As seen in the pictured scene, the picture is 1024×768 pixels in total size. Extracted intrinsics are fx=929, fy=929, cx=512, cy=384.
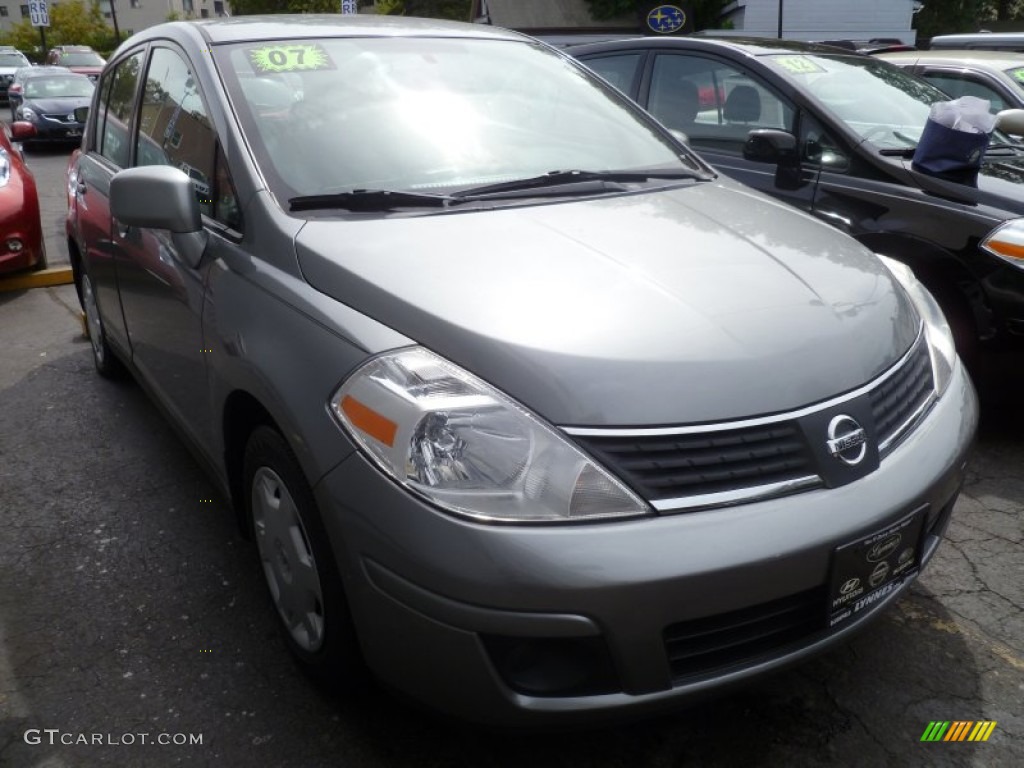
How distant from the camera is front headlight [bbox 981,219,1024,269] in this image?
3.50 m

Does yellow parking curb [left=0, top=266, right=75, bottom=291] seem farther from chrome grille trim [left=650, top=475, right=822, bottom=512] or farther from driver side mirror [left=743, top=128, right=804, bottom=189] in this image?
chrome grille trim [left=650, top=475, right=822, bottom=512]

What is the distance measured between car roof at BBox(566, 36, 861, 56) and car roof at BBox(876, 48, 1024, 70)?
1558 millimetres

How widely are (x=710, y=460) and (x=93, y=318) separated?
376 cm

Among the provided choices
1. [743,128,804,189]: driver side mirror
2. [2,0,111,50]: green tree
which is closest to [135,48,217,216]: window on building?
[743,128,804,189]: driver side mirror

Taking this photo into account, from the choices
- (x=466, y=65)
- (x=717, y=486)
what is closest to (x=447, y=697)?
(x=717, y=486)

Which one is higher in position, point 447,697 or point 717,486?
point 717,486

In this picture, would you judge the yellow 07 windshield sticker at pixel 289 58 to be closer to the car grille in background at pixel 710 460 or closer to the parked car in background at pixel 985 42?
the car grille in background at pixel 710 460

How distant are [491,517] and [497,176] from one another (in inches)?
50.7

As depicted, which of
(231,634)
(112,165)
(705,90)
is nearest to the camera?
(231,634)

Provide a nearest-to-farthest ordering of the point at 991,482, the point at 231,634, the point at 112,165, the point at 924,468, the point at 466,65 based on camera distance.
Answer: the point at 924,468 < the point at 231,634 < the point at 466,65 < the point at 991,482 < the point at 112,165

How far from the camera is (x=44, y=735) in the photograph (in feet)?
7.39

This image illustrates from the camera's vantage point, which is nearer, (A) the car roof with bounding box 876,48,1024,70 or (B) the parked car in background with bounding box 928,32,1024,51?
(A) the car roof with bounding box 876,48,1024,70

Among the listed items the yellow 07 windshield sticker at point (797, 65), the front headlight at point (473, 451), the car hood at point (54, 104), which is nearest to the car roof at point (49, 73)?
the car hood at point (54, 104)

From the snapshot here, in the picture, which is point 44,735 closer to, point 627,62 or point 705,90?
point 705,90
